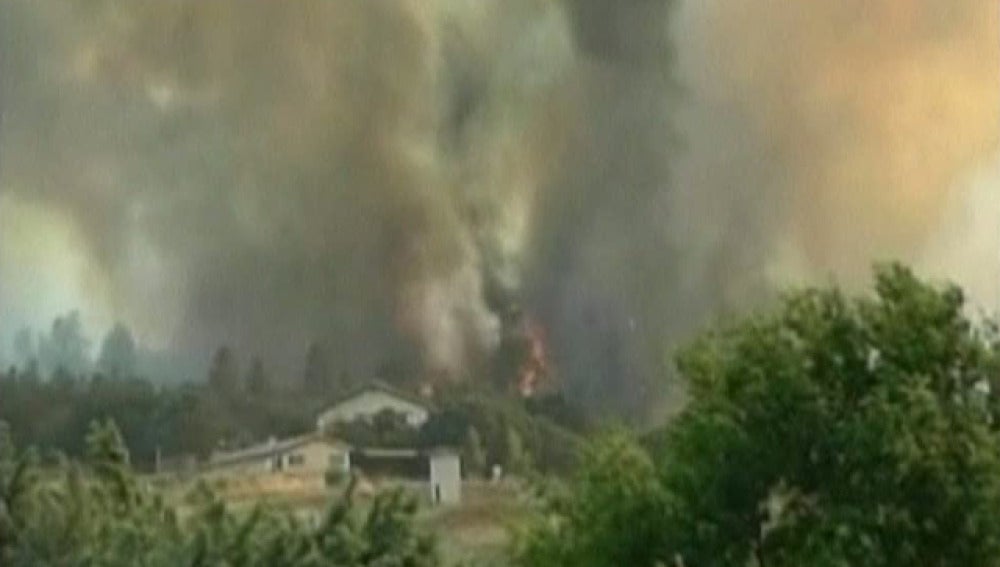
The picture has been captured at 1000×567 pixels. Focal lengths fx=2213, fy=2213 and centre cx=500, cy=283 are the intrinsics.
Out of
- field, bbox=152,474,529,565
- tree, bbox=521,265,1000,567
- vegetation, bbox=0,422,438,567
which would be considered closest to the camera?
tree, bbox=521,265,1000,567

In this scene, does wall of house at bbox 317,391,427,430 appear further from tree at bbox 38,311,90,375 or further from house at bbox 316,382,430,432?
tree at bbox 38,311,90,375

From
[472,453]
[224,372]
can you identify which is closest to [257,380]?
[224,372]

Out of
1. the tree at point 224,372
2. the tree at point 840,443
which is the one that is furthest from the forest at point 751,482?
the tree at point 224,372

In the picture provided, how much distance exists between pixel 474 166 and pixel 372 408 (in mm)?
528

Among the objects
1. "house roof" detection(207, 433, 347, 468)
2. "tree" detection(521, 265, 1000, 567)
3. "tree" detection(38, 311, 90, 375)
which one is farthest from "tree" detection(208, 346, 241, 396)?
"tree" detection(521, 265, 1000, 567)

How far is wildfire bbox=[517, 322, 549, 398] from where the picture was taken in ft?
14.4

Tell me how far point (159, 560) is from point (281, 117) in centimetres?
91

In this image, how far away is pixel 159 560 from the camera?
4.16 meters

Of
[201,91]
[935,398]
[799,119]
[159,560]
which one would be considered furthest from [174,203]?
[935,398]

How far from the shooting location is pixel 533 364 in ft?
14.5

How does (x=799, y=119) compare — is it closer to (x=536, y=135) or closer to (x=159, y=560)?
(x=536, y=135)

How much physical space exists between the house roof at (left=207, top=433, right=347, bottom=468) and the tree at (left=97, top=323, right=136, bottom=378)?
0.24 meters

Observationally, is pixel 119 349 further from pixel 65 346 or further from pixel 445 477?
pixel 445 477

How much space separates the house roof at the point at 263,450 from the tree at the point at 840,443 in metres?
0.64
